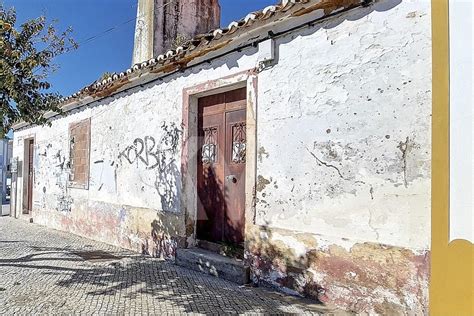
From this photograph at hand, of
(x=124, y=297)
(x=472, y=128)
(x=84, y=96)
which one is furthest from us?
(x=84, y=96)

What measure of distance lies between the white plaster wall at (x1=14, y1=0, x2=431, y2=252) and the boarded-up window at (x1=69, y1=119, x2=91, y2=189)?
4342 mm

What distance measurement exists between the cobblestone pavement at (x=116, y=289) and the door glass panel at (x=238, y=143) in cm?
155

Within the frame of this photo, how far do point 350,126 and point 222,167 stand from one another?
2.17 meters

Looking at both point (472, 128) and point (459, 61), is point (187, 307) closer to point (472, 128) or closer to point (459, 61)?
point (472, 128)

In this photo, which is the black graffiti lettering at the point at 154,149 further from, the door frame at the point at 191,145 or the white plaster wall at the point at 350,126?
the white plaster wall at the point at 350,126

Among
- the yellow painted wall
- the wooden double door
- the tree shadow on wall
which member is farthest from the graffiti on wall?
the yellow painted wall

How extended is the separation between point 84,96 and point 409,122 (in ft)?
22.9

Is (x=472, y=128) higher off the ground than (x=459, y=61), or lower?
lower

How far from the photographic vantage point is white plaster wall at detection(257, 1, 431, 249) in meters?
3.21

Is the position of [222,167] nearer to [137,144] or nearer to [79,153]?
[137,144]

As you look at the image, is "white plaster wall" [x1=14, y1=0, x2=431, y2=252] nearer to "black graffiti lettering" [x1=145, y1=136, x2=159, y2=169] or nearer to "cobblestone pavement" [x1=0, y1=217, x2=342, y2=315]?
"cobblestone pavement" [x1=0, y1=217, x2=342, y2=315]

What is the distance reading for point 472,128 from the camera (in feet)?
8.18

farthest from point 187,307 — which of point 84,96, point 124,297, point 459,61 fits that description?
point 84,96

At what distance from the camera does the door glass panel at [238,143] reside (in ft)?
16.5
